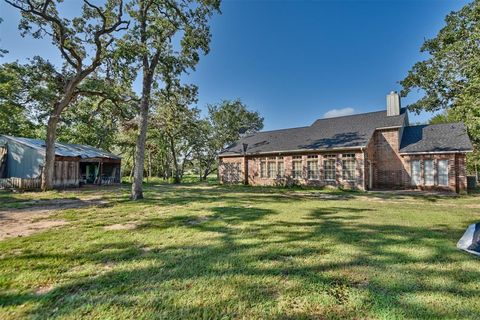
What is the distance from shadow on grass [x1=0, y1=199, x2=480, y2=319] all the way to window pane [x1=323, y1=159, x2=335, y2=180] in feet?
38.7

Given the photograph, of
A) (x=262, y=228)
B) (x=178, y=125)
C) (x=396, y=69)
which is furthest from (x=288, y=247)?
(x=178, y=125)

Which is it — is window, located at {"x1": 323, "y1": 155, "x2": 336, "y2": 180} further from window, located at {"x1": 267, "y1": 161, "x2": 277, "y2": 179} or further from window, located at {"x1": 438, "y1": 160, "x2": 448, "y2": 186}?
window, located at {"x1": 438, "y1": 160, "x2": 448, "y2": 186}

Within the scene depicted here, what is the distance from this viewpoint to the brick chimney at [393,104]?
55.8ft

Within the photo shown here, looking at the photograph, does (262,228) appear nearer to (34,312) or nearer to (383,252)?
(383,252)

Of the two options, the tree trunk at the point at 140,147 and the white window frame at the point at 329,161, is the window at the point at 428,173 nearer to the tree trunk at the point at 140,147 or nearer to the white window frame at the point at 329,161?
the white window frame at the point at 329,161

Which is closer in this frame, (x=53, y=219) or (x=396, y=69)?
(x=53, y=219)

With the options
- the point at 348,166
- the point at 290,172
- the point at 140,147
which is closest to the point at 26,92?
the point at 140,147

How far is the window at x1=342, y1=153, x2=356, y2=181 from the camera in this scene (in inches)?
619

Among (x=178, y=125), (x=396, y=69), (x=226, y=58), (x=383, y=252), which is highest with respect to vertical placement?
(x=226, y=58)

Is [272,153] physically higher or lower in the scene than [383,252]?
higher

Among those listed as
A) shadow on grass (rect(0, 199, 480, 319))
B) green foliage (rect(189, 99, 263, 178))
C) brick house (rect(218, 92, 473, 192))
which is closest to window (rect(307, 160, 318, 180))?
brick house (rect(218, 92, 473, 192))

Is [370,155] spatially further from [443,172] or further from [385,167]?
[443,172]

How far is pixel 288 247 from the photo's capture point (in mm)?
4133

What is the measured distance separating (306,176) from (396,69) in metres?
10.4
